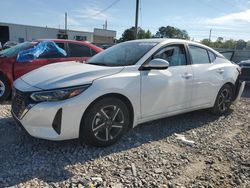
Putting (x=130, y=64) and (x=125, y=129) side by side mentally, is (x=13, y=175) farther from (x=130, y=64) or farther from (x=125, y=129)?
(x=130, y=64)

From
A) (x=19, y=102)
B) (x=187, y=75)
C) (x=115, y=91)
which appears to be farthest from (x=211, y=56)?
(x=19, y=102)

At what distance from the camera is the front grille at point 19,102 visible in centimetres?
355

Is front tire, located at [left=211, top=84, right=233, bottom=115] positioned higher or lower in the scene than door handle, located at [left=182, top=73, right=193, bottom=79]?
lower

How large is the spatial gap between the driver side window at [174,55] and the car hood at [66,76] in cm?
92

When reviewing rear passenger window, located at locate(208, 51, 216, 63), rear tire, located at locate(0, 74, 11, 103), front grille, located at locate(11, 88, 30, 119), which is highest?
rear passenger window, located at locate(208, 51, 216, 63)

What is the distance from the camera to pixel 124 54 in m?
4.59

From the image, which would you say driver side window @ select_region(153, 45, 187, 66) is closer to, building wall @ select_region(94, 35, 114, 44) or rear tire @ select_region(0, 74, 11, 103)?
rear tire @ select_region(0, 74, 11, 103)

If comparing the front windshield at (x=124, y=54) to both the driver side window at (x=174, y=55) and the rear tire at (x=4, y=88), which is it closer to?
the driver side window at (x=174, y=55)

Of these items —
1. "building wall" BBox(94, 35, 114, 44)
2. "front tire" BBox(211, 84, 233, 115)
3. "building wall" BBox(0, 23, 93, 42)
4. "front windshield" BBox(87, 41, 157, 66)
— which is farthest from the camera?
"building wall" BBox(94, 35, 114, 44)

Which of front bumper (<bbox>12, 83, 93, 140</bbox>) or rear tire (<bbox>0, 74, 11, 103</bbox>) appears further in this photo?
rear tire (<bbox>0, 74, 11, 103</bbox>)

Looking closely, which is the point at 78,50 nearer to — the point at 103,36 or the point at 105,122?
the point at 105,122

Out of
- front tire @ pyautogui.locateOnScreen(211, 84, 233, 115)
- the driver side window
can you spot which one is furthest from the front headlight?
front tire @ pyautogui.locateOnScreen(211, 84, 233, 115)

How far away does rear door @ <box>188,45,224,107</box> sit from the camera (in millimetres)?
4969

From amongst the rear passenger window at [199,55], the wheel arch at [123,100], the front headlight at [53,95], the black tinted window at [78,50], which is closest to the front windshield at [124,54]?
the wheel arch at [123,100]
